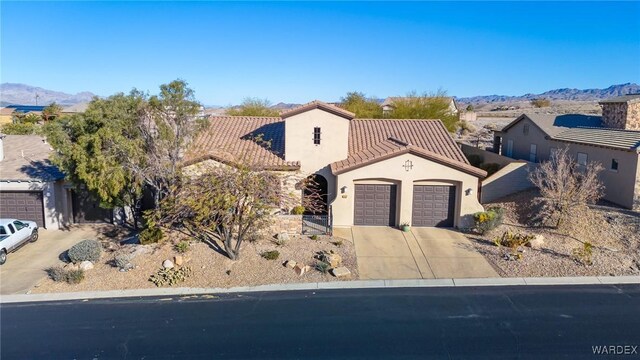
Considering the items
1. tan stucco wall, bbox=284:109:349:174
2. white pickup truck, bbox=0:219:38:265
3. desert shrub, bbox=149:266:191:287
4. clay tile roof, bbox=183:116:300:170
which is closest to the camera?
desert shrub, bbox=149:266:191:287

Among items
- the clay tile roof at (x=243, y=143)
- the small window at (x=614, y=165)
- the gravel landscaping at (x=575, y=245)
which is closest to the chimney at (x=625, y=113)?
the small window at (x=614, y=165)

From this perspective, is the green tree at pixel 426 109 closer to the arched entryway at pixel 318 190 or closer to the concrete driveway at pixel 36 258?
the arched entryway at pixel 318 190

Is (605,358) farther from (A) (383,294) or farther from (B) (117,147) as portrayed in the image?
(B) (117,147)

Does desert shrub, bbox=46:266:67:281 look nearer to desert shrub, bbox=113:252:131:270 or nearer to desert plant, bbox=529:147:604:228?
desert shrub, bbox=113:252:131:270

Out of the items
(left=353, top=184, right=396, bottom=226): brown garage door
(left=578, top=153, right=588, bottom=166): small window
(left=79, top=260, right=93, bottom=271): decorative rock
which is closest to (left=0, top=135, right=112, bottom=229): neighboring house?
(left=79, top=260, right=93, bottom=271): decorative rock

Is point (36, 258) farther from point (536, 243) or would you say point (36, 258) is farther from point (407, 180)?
point (536, 243)
